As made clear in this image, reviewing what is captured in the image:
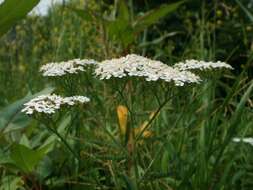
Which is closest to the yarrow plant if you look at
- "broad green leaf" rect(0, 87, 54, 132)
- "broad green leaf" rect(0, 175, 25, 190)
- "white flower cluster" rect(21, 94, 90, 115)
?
"white flower cluster" rect(21, 94, 90, 115)

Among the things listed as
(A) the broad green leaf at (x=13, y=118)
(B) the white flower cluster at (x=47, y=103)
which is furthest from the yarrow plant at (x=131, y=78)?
(A) the broad green leaf at (x=13, y=118)

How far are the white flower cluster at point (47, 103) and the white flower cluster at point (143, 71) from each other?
0.32 feet

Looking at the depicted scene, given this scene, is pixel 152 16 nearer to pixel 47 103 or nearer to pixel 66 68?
pixel 66 68

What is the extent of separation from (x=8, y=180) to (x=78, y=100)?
0.38 m

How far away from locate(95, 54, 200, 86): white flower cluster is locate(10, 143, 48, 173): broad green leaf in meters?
0.28

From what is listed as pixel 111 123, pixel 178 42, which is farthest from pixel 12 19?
pixel 178 42

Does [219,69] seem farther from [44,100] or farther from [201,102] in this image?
[201,102]

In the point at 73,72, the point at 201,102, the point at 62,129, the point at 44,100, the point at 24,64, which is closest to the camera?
the point at 44,100

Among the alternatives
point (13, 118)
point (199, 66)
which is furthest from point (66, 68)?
point (199, 66)

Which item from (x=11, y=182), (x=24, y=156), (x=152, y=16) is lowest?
(x=11, y=182)

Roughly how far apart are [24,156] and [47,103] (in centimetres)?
20

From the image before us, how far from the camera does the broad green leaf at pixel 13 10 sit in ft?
5.13

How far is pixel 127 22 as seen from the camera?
2.09m

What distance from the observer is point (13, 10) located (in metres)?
1.57
